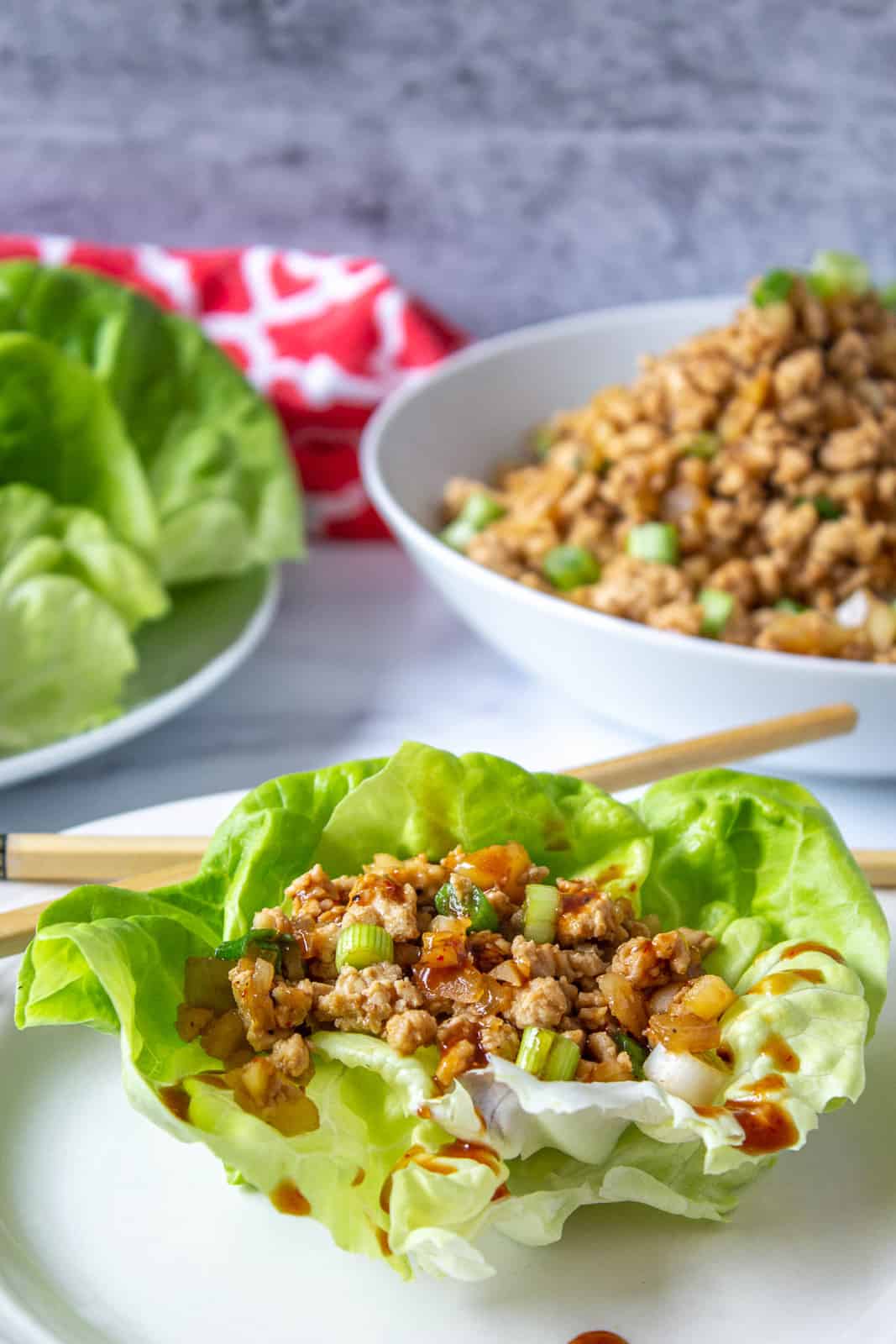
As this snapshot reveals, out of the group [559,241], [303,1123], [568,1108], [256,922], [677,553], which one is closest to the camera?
[568,1108]

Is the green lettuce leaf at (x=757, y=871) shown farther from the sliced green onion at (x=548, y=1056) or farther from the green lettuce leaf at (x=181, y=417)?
the green lettuce leaf at (x=181, y=417)

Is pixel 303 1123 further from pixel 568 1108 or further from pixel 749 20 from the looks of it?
pixel 749 20

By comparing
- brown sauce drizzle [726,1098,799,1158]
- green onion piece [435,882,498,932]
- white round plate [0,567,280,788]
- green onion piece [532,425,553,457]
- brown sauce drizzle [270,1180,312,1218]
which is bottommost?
white round plate [0,567,280,788]

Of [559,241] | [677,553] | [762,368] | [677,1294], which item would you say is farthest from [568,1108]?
[559,241]

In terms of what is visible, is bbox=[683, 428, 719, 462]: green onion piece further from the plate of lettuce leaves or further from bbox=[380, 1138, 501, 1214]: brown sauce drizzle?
bbox=[380, 1138, 501, 1214]: brown sauce drizzle

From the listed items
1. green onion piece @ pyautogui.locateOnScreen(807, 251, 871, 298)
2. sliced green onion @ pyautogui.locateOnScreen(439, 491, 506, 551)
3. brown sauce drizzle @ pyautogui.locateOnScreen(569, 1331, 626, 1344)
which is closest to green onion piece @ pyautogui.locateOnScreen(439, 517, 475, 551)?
sliced green onion @ pyautogui.locateOnScreen(439, 491, 506, 551)

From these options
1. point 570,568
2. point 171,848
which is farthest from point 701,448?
point 171,848

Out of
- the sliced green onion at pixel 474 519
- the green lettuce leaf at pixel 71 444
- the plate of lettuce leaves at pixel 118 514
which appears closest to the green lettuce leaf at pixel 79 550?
the plate of lettuce leaves at pixel 118 514
